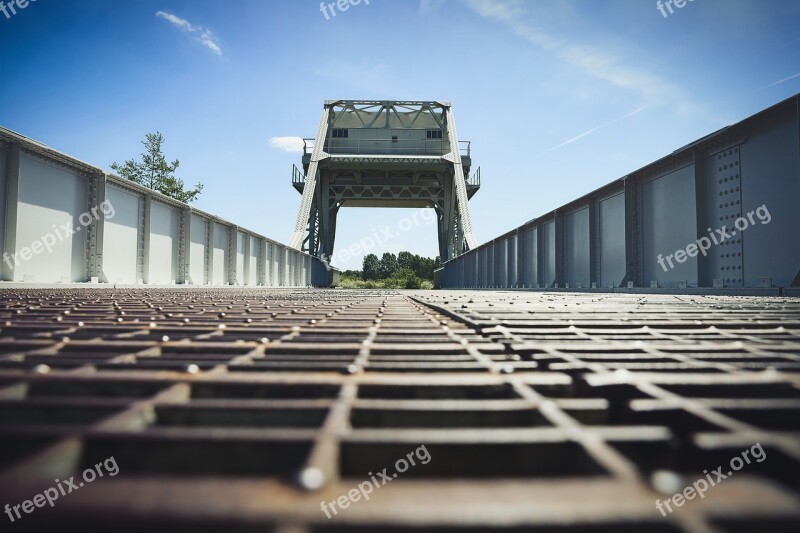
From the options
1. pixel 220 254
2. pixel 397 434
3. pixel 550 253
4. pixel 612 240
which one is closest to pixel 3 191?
pixel 220 254

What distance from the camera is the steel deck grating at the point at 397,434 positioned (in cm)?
73

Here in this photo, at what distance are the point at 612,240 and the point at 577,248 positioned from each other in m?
2.22

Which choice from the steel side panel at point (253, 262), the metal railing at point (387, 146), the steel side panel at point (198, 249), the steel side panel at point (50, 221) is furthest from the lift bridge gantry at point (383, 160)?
the steel side panel at point (50, 221)

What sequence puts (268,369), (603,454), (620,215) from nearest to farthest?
(603,454) → (268,369) → (620,215)

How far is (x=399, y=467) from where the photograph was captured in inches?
40.8

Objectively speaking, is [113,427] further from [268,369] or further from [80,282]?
[80,282]

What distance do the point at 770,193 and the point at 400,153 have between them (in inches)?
1367

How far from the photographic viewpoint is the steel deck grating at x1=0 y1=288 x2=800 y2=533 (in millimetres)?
728

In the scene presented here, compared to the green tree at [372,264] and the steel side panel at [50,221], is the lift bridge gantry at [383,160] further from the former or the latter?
the green tree at [372,264]

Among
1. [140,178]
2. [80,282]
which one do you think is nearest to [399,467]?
[80,282]

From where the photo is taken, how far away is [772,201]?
7129mm

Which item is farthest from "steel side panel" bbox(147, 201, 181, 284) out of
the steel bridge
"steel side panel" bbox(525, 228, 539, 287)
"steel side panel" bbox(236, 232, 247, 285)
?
"steel side panel" bbox(525, 228, 539, 287)

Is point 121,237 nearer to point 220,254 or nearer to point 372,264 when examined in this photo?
point 220,254

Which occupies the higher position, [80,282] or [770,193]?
[770,193]
